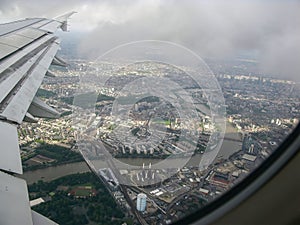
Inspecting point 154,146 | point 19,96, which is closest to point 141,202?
point 154,146

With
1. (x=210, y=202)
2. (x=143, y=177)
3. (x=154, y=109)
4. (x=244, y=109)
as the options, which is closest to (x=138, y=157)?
(x=143, y=177)

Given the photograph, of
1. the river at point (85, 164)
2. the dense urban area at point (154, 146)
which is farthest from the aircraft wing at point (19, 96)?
the river at point (85, 164)

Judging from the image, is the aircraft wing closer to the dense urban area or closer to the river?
the dense urban area

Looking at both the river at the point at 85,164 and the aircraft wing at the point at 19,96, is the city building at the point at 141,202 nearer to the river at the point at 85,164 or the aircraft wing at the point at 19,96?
the river at the point at 85,164

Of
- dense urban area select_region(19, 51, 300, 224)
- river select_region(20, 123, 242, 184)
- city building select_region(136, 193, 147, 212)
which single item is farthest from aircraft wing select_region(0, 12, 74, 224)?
city building select_region(136, 193, 147, 212)

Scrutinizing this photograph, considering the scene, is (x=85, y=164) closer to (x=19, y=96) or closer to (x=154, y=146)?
(x=154, y=146)

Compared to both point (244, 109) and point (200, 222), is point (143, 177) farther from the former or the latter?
point (200, 222)

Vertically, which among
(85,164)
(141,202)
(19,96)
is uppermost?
(19,96)
